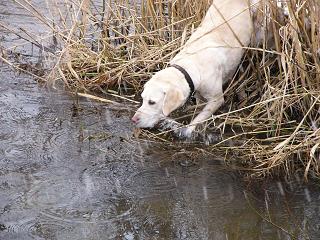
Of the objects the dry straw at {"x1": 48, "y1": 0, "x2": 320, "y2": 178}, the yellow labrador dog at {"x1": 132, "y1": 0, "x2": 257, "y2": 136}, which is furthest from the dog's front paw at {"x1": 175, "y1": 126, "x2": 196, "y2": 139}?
the dry straw at {"x1": 48, "y1": 0, "x2": 320, "y2": 178}

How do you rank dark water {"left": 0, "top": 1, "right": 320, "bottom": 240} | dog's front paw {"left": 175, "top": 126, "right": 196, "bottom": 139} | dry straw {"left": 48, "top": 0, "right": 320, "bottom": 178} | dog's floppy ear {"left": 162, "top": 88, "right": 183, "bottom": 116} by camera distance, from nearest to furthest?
dark water {"left": 0, "top": 1, "right": 320, "bottom": 240} < dry straw {"left": 48, "top": 0, "right": 320, "bottom": 178} < dog's floppy ear {"left": 162, "top": 88, "right": 183, "bottom": 116} < dog's front paw {"left": 175, "top": 126, "right": 196, "bottom": 139}

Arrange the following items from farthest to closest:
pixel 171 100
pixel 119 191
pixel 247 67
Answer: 1. pixel 247 67
2. pixel 171 100
3. pixel 119 191

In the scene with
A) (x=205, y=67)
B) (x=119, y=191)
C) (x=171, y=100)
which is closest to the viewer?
(x=119, y=191)

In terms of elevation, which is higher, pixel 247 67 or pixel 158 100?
pixel 247 67

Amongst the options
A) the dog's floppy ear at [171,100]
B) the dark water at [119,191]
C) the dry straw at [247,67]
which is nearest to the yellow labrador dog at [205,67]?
the dog's floppy ear at [171,100]

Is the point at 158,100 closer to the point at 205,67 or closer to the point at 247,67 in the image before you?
the point at 205,67

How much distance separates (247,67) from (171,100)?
0.90m

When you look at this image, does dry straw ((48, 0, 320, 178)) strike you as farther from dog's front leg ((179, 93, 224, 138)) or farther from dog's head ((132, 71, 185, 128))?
dog's head ((132, 71, 185, 128))

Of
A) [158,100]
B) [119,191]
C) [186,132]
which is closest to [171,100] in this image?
[158,100]

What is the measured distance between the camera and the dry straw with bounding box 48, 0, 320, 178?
13.5ft

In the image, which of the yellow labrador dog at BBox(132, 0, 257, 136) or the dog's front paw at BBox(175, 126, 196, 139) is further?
the dog's front paw at BBox(175, 126, 196, 139)

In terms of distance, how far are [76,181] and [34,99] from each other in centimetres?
158

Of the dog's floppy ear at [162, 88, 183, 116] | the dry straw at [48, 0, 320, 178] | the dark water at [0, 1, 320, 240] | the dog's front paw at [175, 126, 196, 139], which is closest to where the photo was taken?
the dark water at [0, 1, 320, 240]

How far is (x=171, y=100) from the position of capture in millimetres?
4340
